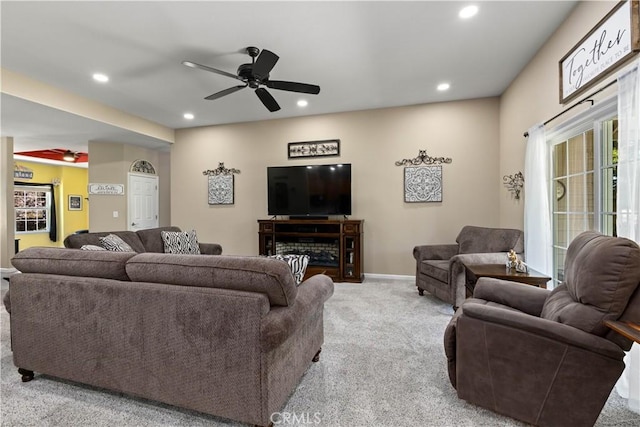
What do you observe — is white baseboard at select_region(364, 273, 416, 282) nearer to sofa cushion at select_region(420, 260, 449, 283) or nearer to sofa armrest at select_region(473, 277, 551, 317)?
sofa cushion at select_region(420, 260, 449, 283)

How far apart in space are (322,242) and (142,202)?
Result: 4.25 metres

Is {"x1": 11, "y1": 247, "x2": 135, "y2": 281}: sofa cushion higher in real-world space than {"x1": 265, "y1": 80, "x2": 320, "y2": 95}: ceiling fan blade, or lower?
lower

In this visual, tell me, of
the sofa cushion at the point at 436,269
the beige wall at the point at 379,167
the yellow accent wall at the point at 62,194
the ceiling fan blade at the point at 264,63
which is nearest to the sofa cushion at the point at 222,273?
the ceiling fan blade at the point at 264,63

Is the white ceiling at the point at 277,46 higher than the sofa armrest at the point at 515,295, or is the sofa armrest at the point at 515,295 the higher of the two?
the white ceiling at the point at 277,46

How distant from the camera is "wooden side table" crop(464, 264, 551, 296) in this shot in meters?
2.46

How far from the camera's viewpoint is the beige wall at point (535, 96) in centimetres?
241

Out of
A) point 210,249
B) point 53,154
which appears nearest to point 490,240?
point 210,249

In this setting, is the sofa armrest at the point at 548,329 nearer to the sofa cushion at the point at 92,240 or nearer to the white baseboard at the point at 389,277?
the white baseboard at the point at 389,277

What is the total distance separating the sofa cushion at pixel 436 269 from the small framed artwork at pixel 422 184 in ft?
4.05

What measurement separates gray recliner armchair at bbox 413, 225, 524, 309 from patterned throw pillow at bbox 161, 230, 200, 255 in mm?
3227

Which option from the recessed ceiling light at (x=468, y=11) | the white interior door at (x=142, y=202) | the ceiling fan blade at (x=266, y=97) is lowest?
the white interior door at (x=142, y=202)

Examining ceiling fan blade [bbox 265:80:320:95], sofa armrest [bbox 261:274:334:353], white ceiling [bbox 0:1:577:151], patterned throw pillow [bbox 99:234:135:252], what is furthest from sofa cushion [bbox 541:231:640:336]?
patterned throw pillow [bbox 99:234:135:252]

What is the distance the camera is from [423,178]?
4.71 m

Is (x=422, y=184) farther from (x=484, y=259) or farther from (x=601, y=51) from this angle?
(x=601, y=51)
